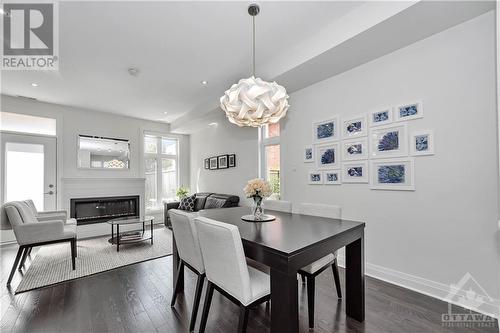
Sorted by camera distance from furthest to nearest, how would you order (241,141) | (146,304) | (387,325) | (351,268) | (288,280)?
(241,141) → (146,304) → (351,268) → (387,325) → (288,280)

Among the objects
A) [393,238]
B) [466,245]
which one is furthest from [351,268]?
[466,245]

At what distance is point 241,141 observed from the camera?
4.96 meters

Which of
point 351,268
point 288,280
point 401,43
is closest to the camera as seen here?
point 288,280

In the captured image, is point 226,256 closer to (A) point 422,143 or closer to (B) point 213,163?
(A) point 422,143

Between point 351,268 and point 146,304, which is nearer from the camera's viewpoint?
point 351,268

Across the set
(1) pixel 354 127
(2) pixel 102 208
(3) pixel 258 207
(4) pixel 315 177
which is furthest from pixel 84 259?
(1) pixel 354 127

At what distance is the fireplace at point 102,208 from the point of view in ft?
16.1

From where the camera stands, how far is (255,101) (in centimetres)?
191

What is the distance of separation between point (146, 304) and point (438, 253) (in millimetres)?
2919

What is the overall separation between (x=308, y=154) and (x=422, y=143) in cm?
142

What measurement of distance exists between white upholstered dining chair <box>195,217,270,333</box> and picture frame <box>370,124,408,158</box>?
1978 mm

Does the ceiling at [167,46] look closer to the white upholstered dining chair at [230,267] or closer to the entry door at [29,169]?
the entry door at [29,169]

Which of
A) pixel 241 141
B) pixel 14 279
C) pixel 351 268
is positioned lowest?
pixel 14 279

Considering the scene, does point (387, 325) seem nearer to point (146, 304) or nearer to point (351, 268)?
point (351, 268)
